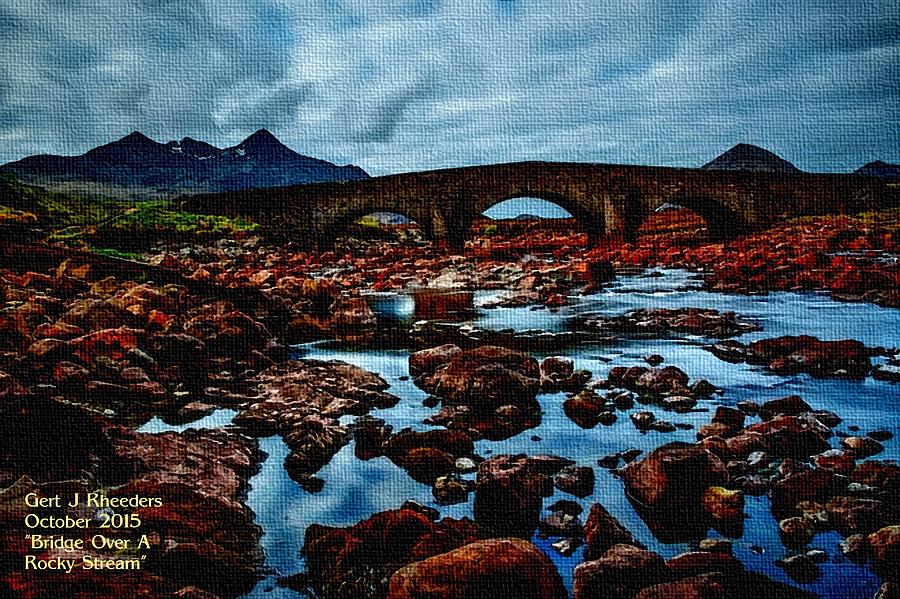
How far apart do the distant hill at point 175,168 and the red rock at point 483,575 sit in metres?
2.69

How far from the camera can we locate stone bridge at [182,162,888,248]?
14.3 feet

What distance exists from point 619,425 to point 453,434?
603mm

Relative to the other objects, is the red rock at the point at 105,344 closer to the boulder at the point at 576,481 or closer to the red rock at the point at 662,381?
the boulder at the point at 576,481

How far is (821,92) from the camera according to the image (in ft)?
10.0

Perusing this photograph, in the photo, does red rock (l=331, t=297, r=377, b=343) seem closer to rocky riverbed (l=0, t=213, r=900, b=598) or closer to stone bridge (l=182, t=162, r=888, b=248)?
rocky riverbed (l=0, t=213, r=900, b=598)

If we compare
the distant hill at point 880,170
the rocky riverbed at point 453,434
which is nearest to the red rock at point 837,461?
the rocky riverbed at point 453,434

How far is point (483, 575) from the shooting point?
1111 mm

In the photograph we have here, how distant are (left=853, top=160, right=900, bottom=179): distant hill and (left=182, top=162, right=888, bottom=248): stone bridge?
0.16 m

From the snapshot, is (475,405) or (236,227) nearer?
(475,405)

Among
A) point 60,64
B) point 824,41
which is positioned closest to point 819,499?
point 824,41

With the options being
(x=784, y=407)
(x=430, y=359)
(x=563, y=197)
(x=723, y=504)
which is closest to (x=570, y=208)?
(x=563, y=197)

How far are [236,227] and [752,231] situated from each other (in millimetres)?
5415

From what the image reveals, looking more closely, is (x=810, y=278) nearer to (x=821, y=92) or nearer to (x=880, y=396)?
(x=821, y=92)

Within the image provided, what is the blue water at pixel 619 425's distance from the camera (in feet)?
4.45
